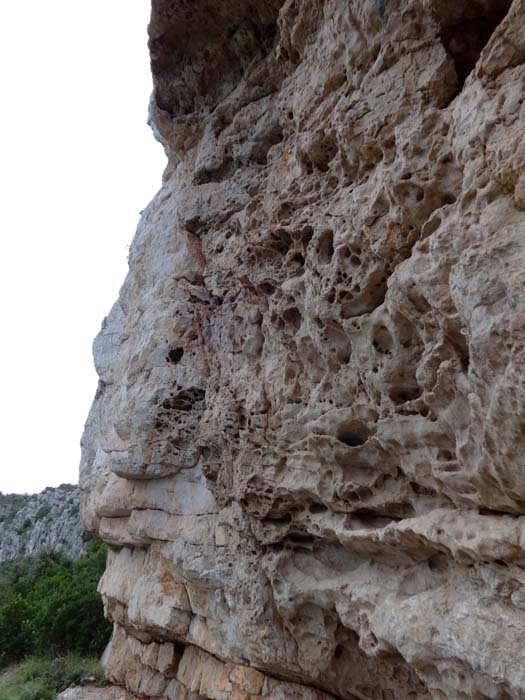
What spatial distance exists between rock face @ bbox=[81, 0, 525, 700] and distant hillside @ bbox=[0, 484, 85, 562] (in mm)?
26661

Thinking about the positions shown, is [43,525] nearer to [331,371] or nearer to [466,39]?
[331,371]

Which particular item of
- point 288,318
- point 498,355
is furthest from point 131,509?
point 498,355

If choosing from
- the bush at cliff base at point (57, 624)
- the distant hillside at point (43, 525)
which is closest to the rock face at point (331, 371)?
the bush at cliff base at point (57, 624)

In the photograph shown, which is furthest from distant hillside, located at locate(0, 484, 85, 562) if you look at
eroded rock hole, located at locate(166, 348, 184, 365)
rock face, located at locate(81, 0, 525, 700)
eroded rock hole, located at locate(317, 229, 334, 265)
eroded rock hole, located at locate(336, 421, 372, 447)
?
eroded rock hole, located at locate(317, 229, 334, 265)

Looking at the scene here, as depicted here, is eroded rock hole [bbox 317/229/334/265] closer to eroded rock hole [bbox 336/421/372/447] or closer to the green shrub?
eroded rock hole [bbox 336/421/372/447]

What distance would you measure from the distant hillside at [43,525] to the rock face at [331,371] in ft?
87.5

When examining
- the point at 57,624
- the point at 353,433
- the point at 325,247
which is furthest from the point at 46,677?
the point at 325,247

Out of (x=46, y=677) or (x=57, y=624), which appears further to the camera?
(x=57, y=624)

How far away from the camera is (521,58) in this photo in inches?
→ 124

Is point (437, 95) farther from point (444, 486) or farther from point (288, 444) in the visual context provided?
point (288, 444)

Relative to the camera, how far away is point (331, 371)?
515 centimetres

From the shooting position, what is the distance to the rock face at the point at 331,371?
3229 millimetres

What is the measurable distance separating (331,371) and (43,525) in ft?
123

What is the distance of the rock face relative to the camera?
3.23 m
